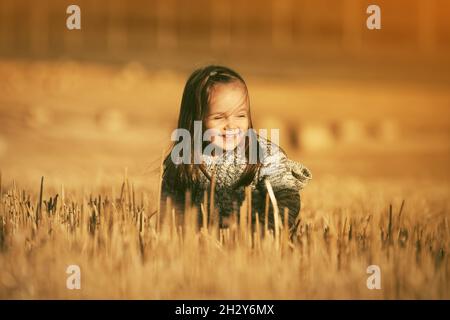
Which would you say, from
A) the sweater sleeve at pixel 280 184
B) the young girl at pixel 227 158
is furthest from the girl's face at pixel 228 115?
the sweater sleeve at pixel 280 184

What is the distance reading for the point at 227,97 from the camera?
4648 millimetres

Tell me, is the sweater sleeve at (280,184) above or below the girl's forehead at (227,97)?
below

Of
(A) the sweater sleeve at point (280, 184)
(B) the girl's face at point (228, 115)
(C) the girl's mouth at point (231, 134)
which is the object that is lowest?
(A) the sweater sleeve at point (280, 184)

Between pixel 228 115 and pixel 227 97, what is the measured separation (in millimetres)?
90

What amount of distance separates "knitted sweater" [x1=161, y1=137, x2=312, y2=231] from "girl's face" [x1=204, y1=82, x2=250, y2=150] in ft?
0.26

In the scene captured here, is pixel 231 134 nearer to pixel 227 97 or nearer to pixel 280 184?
pixel 227 97

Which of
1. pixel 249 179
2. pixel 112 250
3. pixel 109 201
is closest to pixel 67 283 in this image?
pixel 112 250

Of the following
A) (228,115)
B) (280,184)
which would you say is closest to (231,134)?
(228,115)

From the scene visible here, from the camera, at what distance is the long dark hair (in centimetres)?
467

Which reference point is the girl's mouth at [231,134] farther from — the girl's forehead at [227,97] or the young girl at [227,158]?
the girl's forehead at [227,97]

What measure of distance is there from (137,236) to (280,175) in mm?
740

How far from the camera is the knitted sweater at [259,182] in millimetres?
4664

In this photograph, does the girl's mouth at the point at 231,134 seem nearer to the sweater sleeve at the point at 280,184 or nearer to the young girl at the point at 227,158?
the young girl at the point at 227,158

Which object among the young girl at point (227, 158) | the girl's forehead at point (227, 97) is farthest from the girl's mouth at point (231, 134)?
the girl's forehead at point (227, 97)
